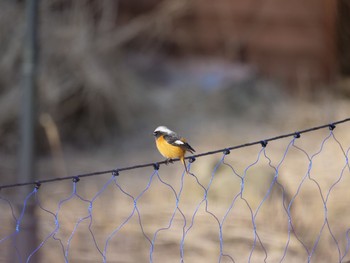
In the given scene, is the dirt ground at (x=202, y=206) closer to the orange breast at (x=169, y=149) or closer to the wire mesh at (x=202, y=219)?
the wire mesh at (x=202, y=219)

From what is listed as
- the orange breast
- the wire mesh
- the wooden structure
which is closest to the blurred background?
the wooden structure

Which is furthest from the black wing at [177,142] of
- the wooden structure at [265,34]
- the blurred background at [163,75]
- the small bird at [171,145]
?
the wooden structure at [265,34]

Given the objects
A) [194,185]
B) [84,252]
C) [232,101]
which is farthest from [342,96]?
[84,252]

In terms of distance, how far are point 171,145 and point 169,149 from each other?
0.11 ft

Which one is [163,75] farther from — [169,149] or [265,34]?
[169,149]

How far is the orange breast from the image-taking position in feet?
12.1

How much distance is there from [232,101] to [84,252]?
4.16 m

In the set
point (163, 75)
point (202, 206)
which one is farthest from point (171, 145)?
point (163, 75)

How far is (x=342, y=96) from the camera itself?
941cm

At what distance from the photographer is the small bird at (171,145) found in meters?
3.67

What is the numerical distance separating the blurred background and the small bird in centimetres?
300

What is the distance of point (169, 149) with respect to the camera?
3.70 metres

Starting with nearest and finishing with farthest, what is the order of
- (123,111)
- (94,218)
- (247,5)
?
(94,218) → (123,111) → (247,5)

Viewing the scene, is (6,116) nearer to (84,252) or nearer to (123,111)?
(123,111)
